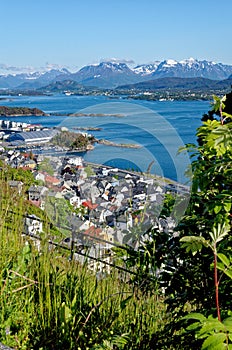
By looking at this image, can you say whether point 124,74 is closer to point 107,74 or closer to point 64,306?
point 107,74

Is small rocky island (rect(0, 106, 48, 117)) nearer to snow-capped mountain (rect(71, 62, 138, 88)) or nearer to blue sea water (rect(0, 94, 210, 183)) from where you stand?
blue sea water (rect(0, 94, 210, 183))

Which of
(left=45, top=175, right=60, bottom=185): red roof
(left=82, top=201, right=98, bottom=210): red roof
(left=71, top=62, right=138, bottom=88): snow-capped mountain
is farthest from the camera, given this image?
(left=71, top=62, right=138, bottom=88): snow-capped mountain

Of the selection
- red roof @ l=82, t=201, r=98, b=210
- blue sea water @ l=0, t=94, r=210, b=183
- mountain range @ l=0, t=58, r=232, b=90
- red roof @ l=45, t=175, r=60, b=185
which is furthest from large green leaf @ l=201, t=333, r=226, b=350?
mountain range @ l=0, t=58, r=232, b=90

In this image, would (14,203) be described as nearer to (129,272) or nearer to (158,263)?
(129,272)

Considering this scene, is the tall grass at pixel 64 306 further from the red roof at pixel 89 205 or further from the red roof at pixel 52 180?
the red roof at pixel 52 180

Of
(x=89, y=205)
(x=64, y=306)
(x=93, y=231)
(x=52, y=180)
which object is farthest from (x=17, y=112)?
(x=64, y=306)

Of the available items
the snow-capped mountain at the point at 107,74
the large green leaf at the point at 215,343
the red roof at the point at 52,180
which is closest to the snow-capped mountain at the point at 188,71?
the snow-capped mountain at the point at 107,74

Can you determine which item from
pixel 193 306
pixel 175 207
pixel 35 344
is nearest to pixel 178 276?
pixel 193 306

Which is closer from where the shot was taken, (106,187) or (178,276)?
(178,276)
